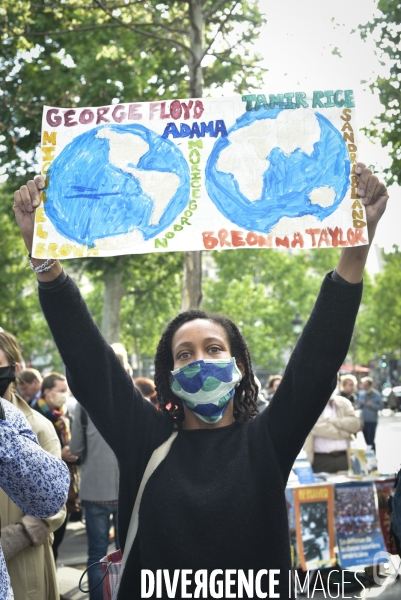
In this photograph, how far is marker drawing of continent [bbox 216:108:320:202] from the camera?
263 centimetres

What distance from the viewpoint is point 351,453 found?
7562mm

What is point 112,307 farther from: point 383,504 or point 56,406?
point 383,504

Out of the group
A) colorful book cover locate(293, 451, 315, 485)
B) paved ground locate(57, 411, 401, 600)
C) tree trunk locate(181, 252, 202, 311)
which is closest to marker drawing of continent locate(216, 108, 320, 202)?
paved ground locate(57, 411, 401, 600)

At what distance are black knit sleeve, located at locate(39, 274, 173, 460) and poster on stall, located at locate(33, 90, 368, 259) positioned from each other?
0.26 meters

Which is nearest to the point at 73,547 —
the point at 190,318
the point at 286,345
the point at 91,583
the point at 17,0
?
the point at 91,583

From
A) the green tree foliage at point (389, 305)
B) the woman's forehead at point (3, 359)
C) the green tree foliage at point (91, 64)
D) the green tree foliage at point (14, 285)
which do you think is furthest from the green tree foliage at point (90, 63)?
the green tree foliage at point (389, 305)

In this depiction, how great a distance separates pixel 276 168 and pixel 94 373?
1001 mm

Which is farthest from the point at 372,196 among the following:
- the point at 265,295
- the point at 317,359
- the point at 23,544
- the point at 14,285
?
the point at 265,295

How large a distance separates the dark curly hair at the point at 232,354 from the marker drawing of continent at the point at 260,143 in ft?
1.57

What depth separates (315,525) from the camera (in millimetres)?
6770

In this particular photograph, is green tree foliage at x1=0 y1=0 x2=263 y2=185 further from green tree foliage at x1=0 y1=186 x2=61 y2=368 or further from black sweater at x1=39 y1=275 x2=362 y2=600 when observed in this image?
green tree foliage at x1=0 y1=186 x2=61 y2=368

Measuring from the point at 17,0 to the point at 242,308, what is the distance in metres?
37.6

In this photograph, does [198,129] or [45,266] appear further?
[198,129]

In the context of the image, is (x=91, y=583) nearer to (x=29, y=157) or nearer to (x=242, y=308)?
(x=29, y=157)
